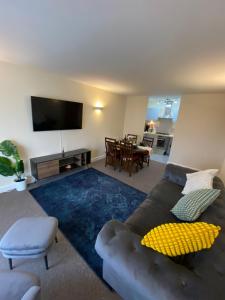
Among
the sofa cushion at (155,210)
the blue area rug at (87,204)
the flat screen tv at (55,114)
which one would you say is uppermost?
the flat screen tv at (55,114)

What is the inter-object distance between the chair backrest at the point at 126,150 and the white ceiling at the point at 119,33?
1916 millimetres

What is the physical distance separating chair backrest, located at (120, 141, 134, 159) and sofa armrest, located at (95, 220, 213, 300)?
2.76 metres

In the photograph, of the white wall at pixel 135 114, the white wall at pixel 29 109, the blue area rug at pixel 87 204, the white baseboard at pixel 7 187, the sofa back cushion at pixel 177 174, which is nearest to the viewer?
the blue area rug at pixel 87 204

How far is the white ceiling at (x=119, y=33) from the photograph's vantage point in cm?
104

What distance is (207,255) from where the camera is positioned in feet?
3.34

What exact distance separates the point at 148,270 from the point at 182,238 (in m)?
0.31

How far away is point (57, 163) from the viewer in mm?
3203

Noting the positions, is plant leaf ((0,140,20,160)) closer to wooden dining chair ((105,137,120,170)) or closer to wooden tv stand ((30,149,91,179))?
wooden tv stand ((30,149,91,179))

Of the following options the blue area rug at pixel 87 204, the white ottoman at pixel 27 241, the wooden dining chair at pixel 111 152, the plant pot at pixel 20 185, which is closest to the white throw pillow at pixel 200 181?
the blue area rug at pixel 87 204

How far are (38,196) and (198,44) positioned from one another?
336 cm

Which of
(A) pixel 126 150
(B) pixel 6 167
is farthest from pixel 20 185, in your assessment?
(A) pixel 126 150

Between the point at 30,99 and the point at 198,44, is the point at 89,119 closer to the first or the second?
the point at 30,99

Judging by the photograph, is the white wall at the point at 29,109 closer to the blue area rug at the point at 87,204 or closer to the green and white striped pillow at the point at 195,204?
the blue area rug at the point at 87,204

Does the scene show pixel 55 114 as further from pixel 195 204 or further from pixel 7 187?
pixel 195 204
